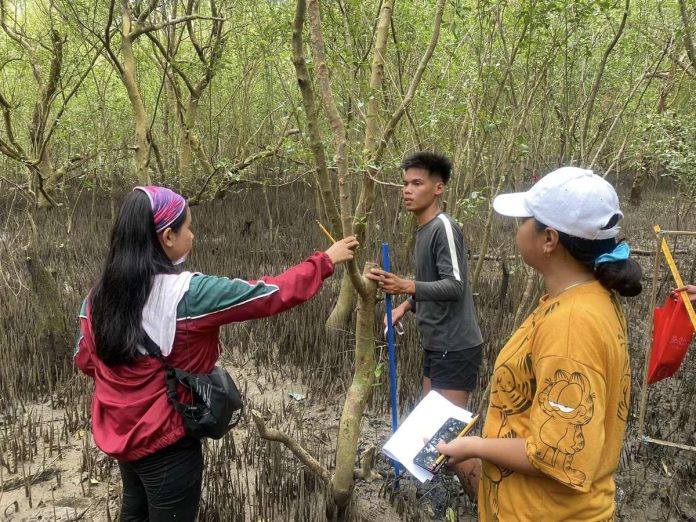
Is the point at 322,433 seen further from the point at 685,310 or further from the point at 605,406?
the point at 605,406

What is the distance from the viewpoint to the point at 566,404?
91cm

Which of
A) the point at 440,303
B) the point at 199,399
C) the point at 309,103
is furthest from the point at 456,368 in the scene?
the point at 309,103

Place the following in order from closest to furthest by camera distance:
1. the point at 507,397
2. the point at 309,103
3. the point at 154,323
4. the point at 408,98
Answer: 1. the point at 507,397
2. the point at 154,323
3. the point at 309,103
4. the point at 408,98

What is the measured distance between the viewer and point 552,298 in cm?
104

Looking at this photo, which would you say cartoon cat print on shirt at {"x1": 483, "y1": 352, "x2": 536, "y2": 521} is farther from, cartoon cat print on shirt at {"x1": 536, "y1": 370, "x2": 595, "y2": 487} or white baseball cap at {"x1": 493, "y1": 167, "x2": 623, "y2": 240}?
white baseball cap at {"x1": 493, "y1": 167, "x2": 623, "y2": 240}

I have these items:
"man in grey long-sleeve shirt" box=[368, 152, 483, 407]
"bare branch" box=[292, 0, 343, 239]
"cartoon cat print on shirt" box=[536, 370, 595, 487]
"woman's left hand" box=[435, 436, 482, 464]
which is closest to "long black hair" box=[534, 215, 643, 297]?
"cartoon cat print on shirt" box=[536, 370, 595, 487]

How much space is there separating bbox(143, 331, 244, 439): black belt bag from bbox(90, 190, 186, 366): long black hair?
0.18 feet

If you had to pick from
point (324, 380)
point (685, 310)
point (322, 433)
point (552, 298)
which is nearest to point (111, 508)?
point (322, 433)

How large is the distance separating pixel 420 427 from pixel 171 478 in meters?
0.70

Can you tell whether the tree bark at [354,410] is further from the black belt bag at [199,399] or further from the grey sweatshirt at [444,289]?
the black belt bag at [199,399]

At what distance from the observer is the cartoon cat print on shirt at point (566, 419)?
0.91 meters

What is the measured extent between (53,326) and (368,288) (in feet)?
8.30

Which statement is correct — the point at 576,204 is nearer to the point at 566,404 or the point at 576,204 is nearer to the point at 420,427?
the point at 566,404

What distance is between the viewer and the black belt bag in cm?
133
